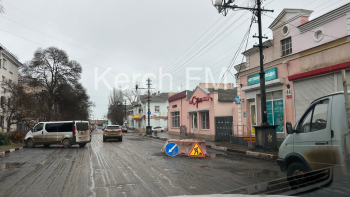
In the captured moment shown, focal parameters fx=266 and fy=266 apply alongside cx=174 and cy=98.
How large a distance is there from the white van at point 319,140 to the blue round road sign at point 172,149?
714cm

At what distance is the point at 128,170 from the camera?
900cm

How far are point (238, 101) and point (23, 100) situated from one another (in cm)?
1826

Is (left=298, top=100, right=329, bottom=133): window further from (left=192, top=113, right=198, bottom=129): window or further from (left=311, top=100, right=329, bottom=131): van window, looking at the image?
(left=192, top=113, right=198, bottom=129): window

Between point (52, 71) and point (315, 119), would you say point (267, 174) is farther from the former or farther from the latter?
point (52, 71)

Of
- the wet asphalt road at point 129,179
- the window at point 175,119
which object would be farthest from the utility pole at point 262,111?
the window at point 175,119

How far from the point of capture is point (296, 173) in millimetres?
5887

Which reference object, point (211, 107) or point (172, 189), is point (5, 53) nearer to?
point (211, 107)

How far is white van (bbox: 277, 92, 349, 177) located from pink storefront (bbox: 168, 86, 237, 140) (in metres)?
15.2

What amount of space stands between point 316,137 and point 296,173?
0.99 metres

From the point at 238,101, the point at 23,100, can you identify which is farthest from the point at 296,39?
the point at 23,100

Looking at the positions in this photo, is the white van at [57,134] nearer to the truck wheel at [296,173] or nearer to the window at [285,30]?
the window at [285,30]

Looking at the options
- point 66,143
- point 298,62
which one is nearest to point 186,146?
point 298,62

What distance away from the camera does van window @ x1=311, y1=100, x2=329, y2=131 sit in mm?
5363

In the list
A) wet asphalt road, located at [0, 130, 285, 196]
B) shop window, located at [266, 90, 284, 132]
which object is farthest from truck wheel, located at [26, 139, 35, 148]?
shop window, located at [266, 90, 284, 132]
